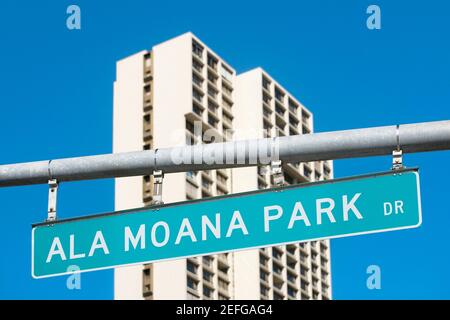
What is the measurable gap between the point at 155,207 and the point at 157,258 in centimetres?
42

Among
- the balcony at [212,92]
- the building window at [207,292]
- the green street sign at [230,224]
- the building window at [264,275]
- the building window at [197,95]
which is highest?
the balcony at [212,92]

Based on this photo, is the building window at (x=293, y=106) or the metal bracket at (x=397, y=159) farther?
the building window at (x=293, y=106)

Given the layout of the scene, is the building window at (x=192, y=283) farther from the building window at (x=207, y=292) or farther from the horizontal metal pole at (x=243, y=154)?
the horizontal metal pole at (x=243, y=154)

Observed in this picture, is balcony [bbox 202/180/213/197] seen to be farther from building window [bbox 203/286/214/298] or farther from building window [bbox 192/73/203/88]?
building window [bbox 192/73/203/88]

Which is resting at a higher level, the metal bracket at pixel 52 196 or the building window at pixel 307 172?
the building window at pixel 307 172

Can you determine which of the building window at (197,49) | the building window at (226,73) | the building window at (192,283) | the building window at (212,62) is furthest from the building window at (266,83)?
the building window at (192,283)

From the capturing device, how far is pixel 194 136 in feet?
301

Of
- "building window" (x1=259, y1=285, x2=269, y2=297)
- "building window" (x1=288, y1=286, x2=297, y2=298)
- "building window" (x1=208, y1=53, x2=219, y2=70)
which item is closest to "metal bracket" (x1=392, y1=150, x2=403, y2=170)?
"building window" (x1=259, y1=285, x2=269, y2=297)

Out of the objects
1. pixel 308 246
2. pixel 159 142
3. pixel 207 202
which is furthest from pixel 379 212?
pixel 308 246

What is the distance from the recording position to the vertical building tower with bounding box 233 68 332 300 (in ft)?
310

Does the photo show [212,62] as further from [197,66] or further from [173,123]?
[173,123]

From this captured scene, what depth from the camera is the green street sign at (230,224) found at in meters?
8.72

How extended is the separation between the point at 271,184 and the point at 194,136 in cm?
1090

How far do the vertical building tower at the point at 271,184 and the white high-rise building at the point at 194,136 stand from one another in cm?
9
